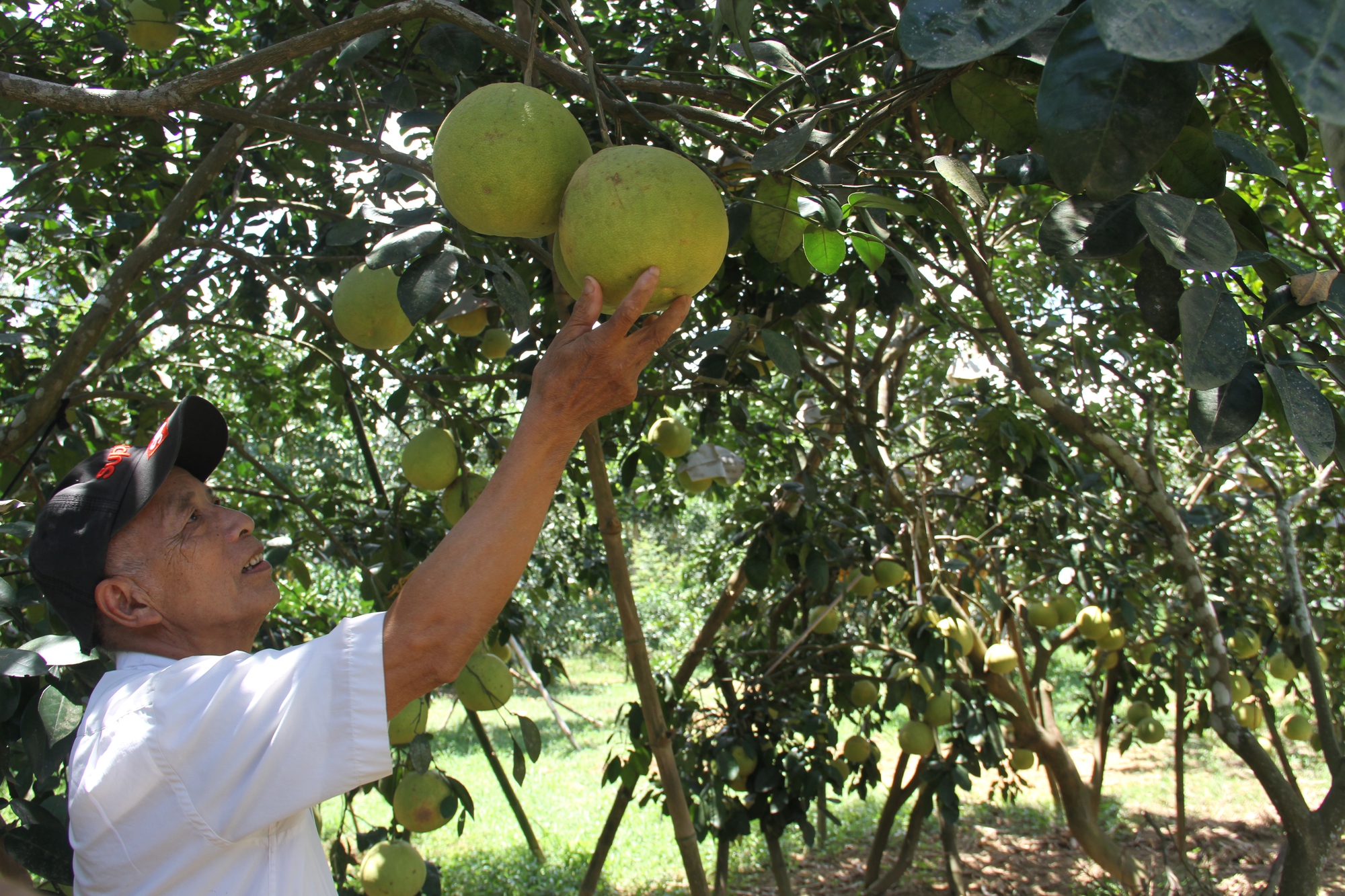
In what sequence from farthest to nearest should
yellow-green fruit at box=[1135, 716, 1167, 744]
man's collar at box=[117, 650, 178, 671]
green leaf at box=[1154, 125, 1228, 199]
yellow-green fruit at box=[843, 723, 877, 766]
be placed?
yellow-green fruit at box=[1135, 716, 1167, 744] → yellow-green fruit at box=[843, 723, 877, 766] → man's collar at box=[117, 650, 178, 671] → green leaf at box=[1154, 125, 1228, 199]

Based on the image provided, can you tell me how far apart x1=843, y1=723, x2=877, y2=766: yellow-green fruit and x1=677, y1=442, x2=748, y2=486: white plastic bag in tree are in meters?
1.76

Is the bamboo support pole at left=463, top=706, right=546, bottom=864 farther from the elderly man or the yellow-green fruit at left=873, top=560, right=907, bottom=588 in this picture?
the yellow-green fruit at left=873, top=560, right=907, bottom=588

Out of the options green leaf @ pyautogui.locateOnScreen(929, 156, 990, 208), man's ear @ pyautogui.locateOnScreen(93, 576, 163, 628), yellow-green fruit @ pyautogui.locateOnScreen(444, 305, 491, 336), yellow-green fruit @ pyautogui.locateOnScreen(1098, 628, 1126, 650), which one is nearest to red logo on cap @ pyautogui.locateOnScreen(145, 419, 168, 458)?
man's ear @ pyautogui.locateOnScreen(93, 576, 163, 628)

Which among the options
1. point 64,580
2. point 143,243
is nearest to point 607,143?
point 64,580

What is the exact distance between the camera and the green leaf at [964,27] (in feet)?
2.06

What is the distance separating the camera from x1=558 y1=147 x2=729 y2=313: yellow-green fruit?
0.97m

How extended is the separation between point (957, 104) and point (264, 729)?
107 centimetres

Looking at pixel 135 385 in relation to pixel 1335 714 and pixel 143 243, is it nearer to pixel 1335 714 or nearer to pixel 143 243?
pixel 143 243

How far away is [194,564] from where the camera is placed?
1.33m

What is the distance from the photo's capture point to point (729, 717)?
412cm

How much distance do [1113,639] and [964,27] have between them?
4.27 metres

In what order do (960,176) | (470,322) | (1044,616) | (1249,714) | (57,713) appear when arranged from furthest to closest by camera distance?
(1249,714), (1044,616), (470,322), (57,713), (960,176)

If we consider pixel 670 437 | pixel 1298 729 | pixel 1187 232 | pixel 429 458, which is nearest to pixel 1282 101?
pixel 1187 232

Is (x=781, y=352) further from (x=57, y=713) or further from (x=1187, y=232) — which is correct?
(x=57, y=713)
